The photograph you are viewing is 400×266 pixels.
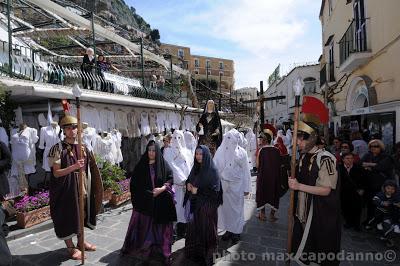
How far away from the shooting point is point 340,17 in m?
14.5

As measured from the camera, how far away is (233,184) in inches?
208

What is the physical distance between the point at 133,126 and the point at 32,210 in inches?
165

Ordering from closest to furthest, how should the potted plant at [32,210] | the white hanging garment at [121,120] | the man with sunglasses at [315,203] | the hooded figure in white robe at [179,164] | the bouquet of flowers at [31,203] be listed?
the man with sunglasses at [315,203]
the hooded figure in white robe at [179,164]
the potted plant at [32,210]
the bouquet of flowers at [31,203]
the white hanging garment at [121,120]

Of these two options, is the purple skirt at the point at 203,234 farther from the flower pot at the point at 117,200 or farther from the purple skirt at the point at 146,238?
the flower pot at the point at 117,200

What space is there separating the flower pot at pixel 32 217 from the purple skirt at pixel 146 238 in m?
2.37

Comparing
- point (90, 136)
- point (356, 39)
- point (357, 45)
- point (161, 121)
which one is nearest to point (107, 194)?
point (90, 136)

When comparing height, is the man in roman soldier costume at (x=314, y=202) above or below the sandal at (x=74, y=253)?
above

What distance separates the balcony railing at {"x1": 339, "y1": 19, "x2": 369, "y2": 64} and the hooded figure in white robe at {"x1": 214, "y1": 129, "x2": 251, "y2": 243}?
7.52m

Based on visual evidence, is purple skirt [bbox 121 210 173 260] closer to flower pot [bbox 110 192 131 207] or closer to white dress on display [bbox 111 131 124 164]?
flower pot [bbox 110 192 131 207]

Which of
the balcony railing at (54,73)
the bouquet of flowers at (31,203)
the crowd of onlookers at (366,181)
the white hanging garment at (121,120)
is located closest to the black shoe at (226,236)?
the crowd of onlookers at (366,181)

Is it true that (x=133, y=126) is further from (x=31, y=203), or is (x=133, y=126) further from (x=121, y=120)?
(x=31, y=203)

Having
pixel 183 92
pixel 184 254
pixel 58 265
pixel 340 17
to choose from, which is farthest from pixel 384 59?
pixel 183 92

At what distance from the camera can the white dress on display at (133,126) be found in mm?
9344

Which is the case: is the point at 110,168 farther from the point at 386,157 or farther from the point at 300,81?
the point at 386,157
